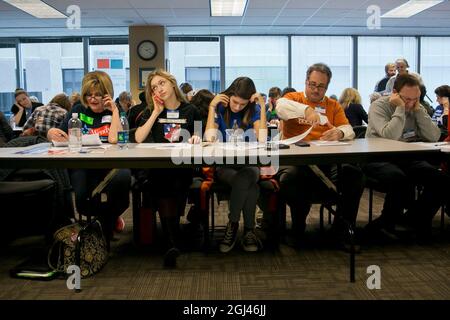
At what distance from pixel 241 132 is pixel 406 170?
1127 millimetres

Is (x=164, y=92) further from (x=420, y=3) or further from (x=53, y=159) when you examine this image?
(x=420, y=3)

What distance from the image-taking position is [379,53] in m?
9.58

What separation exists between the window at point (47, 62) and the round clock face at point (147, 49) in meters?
1.92

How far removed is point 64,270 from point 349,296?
1435 mm

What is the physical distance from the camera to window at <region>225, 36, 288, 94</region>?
9.53 m

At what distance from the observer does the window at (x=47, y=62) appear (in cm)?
958

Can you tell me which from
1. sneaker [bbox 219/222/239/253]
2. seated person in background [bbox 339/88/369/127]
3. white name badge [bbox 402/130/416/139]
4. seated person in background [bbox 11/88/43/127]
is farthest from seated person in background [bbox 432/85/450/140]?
seated person in background [bbox 11/88/43/127]

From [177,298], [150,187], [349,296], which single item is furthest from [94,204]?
[349,296]

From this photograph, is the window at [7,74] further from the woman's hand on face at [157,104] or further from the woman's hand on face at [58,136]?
the woman's hand on face at [157,104]

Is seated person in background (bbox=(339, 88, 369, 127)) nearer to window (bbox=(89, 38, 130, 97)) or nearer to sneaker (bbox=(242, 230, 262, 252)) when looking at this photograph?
sneaker (bbox=(242, 230, 262, 252))

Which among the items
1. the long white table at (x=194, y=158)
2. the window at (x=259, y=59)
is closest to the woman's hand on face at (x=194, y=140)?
the long white table at (x=194, y=158)

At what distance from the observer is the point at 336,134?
8.83 ft

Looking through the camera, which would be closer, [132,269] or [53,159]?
[53,159]

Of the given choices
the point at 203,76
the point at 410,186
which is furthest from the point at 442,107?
the point at 203,76
